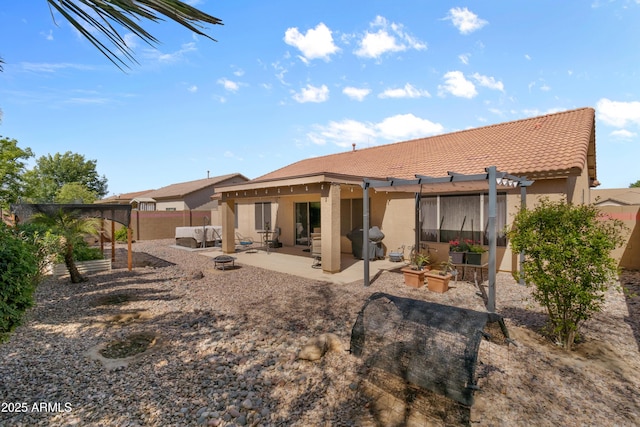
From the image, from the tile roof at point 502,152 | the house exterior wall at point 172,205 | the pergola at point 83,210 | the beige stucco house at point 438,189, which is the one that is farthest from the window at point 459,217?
the house exterior wall at point 172,205

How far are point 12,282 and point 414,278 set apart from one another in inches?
300

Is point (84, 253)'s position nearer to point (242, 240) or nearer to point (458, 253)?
point (242, 240)

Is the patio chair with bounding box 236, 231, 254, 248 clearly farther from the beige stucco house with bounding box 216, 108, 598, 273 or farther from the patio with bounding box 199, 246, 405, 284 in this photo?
the patio with bounding box 199, 246, 405, 284

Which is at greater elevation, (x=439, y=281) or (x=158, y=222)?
(x=158, y=222)

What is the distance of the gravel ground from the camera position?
3.06m

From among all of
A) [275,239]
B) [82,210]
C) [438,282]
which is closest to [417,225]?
[438,282]

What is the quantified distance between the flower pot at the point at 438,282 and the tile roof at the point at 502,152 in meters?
4.16

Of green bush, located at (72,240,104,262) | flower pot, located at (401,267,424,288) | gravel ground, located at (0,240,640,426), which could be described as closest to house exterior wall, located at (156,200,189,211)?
green bush, located at (72,240,104,262)

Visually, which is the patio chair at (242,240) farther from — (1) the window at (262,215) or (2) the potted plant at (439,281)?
(2) the potted plant at (439,281)

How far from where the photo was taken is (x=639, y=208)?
409 inches

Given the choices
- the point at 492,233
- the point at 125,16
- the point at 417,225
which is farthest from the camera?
the point at 417,225

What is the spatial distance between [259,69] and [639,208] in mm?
13811

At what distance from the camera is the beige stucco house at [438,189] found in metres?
9.02

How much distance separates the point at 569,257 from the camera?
4.20 metres
